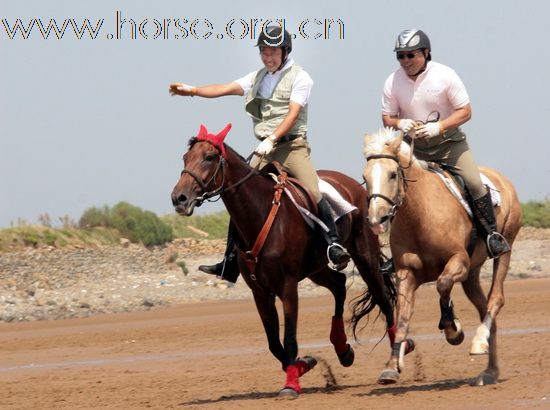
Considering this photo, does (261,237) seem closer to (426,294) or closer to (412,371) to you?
(412,371)

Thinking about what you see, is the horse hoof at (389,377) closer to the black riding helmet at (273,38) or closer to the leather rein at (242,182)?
the leather rein at (242,182)

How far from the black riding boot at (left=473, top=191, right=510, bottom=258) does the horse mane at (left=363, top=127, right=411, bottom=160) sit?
1.03 m

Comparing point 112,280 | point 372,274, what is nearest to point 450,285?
point 372,274

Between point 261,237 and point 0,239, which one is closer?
point 261,237

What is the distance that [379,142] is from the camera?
11.4 metres

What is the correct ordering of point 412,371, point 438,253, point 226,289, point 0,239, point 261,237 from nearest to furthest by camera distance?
1. point 438,253
2. point 261,237
3. point 412,371
4. point 226,289
5. point 0,239

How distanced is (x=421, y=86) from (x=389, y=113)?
410 millimetres

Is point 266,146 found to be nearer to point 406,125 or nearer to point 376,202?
point 406,125

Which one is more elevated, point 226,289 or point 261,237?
point 261,237

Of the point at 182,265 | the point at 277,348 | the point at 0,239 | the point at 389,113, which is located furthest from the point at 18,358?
the point at 0,239

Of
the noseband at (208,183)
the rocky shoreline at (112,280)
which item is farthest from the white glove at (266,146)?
the rocky shoreline at (112,280)

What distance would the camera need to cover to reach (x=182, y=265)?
2638 cm

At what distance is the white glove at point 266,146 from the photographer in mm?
12719

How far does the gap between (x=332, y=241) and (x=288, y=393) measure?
1.59m
